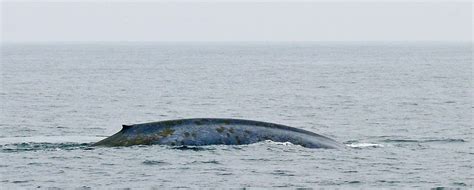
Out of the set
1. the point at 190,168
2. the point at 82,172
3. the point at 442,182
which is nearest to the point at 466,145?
the point at 442,182

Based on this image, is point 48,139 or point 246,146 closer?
point 246,146

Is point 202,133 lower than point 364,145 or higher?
higher

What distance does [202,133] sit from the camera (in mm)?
23328

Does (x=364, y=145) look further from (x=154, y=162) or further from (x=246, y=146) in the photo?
(x=154, y=162)

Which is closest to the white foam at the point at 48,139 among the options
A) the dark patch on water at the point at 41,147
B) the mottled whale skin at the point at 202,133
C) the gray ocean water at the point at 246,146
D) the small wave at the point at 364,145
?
the gray ocean water at the point at 246,146

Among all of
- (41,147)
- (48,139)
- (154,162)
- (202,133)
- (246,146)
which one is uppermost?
(202,133)

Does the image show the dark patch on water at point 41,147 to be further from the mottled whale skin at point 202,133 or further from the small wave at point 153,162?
the small wave at point 153,162

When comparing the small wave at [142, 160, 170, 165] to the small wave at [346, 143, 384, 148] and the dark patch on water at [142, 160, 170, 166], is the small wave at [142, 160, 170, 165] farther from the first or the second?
the small wave at [346, 143, 384, 148]

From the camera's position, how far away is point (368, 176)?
854 inches

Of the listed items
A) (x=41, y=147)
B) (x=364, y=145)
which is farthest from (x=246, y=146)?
(x=41, y=147)

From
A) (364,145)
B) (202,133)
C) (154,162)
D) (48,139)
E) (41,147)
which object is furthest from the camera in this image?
(48,139)

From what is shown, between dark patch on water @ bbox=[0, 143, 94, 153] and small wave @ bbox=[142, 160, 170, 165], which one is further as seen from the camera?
dark patch on water @ bbox=[0, 143, 94, 153]

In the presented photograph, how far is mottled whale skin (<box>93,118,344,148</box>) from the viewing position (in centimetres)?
2305

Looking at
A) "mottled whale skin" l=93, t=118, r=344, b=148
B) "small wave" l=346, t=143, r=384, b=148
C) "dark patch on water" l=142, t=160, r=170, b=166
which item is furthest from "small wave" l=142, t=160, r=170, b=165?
"small wave" l=346, t=143, r=384, b=148
